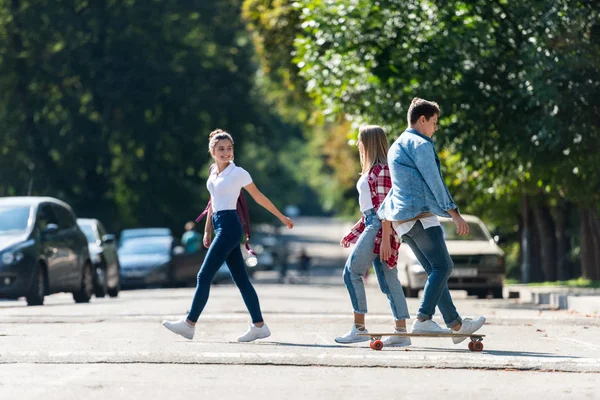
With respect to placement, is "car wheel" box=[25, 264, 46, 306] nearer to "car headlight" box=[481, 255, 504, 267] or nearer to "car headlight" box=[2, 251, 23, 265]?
"car headlight" box=[2, 251, 23, 265]

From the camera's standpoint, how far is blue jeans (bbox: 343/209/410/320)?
448 inches

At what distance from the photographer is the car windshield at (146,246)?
3659 cm

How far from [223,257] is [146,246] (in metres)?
25.4

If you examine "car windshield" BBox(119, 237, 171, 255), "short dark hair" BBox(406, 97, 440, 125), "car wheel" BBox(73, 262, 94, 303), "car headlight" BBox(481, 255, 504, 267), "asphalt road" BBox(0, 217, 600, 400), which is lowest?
"asphalt road" BBox(0, 217, 600, 400)

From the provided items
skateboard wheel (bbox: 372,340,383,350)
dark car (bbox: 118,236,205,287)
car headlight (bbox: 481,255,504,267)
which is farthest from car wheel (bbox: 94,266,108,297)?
skateboard wheel (bbox: 372,340,383,350)

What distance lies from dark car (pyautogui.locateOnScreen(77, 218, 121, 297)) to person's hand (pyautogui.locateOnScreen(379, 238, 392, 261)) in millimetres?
15218

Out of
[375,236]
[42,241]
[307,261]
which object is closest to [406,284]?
[42,241]

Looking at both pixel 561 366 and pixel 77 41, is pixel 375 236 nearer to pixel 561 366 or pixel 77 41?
pixel 561 366

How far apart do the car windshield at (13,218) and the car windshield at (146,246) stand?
14.9 m

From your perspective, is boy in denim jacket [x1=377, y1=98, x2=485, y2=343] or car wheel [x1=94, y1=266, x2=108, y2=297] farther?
car wheel [x1=94, y1=266, x2=108, y2=297]

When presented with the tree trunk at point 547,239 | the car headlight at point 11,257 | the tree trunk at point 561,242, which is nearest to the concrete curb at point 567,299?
the car headlight at point 11,257

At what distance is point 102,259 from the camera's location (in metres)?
26.7

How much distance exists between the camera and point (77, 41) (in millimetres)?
45812

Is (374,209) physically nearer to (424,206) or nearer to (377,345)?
(424,206)
